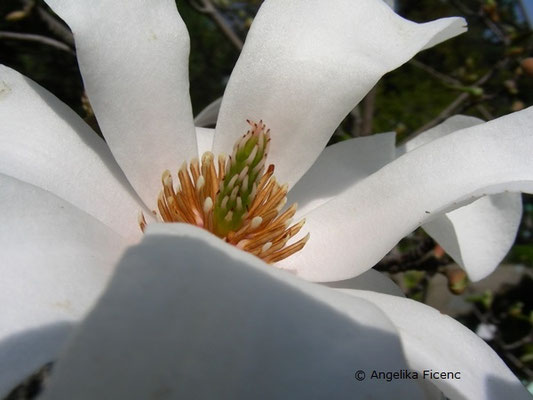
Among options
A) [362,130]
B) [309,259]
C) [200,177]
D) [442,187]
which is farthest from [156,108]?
[362,130]

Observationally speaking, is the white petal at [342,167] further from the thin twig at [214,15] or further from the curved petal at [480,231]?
the thin twig at [214,15]

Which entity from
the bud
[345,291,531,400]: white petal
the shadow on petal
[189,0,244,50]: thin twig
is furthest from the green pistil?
[189,0,244,50]: thin twig

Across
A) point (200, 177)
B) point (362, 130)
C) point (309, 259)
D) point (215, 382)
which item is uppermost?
Answer: point (362, 130)

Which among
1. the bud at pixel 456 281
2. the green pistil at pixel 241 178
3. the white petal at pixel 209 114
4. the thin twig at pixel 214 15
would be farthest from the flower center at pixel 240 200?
the thin twig at pixel 214 15

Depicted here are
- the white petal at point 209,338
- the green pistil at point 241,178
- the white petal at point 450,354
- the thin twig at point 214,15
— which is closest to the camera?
the white petal at point 209,338

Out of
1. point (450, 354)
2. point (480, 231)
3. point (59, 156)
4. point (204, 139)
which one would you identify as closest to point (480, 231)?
point (480, 231)

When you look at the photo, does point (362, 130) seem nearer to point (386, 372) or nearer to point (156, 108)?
point (156, 108)

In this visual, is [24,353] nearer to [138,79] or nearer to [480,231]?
[138,79]

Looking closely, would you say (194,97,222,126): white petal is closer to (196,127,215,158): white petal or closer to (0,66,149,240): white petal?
(196,127,215,158): white petal
